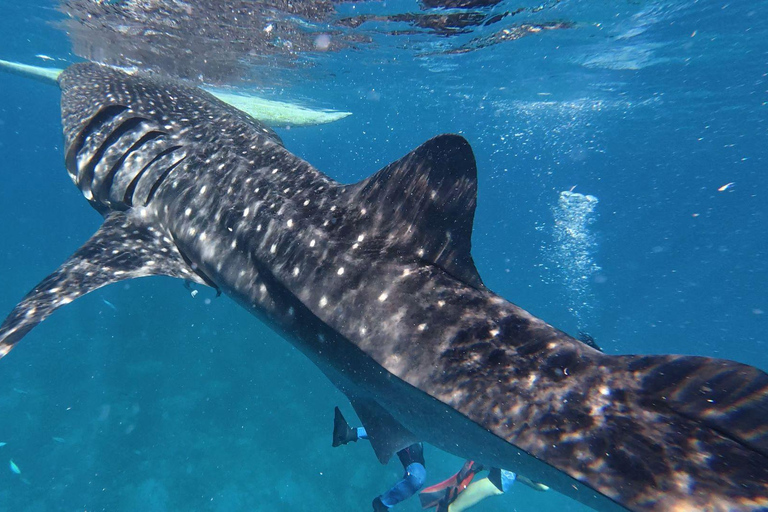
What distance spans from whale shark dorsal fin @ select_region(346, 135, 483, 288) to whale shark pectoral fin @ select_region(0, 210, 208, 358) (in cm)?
239

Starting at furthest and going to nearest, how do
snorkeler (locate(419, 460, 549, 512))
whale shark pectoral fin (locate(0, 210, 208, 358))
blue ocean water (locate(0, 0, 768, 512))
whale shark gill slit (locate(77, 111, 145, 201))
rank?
1. blue ocean water (locate(0, 0, 768, 512))
2. snorkeler (locate(419, 460, 549, 512))
3. whale shark gill slit (locate(77, 111, 145, 201))
4. whale shark pectoral fin (locate(0, 210, 208, 358))

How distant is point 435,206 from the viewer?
3.20 meters

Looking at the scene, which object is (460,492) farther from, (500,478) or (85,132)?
(85,132)

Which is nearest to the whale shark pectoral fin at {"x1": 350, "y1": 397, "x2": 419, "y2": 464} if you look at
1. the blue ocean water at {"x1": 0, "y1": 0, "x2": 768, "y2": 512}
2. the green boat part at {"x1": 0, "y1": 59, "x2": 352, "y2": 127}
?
the blue ocean water at {"x1": 0, "y1": 0, "x2": 768, "y2": 512}

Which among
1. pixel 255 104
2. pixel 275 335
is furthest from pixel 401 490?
pixel 255 104

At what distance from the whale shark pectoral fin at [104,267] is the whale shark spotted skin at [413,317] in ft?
0.06

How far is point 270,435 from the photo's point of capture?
14.1m

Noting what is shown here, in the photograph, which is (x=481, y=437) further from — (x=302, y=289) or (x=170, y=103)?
(x=170, y=103)

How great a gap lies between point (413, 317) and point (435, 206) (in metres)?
0.92

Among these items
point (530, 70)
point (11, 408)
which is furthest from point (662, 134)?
point (11, 408)

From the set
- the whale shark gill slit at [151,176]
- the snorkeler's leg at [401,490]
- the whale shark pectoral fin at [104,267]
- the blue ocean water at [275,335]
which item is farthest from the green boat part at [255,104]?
Result: the snorkeler's leg at [401,490]

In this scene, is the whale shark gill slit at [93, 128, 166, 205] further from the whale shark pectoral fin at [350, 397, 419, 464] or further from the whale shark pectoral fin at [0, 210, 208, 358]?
the whale shark pectoral fin at [350, 397, 419, 464]

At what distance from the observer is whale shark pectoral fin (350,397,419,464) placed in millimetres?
3738

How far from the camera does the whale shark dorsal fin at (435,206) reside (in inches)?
123
